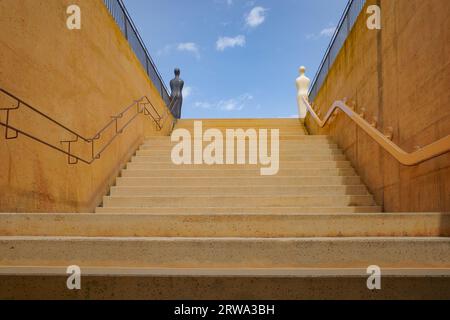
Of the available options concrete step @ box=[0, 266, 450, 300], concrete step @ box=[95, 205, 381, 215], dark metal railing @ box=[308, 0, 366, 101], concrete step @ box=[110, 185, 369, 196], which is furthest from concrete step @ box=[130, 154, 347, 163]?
concrete step @ box=[0, 266, 450, 300]

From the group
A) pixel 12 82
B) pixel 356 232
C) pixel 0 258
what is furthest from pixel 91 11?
pixel 356 232

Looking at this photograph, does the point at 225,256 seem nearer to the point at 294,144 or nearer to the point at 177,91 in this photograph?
the point at 294,144

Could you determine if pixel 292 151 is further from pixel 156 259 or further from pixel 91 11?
pixel 156 259

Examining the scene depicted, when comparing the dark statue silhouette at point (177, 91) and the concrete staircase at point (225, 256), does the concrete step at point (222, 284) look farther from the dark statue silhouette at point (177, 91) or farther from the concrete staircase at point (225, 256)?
the dark statue silhouette at point (177, 91)

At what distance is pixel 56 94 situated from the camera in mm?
3396

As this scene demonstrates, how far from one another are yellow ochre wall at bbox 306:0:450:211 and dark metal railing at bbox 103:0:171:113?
4.11 metres

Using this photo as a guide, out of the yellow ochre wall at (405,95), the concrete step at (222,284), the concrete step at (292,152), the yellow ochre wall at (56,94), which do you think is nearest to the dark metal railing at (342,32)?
the yellow ochre wall at (405,95)

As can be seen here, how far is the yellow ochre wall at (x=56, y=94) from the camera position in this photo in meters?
2.70

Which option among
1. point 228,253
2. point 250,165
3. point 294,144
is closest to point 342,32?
point 294,144

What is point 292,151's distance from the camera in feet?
19.1

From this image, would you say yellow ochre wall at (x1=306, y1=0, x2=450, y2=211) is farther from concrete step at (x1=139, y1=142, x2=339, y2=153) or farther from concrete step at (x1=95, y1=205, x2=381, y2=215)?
concrete step at (x1=139, y1=142, x2=339, y2=153)

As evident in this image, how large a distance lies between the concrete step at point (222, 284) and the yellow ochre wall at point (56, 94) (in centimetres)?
118
